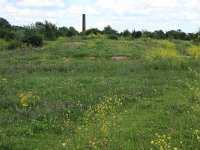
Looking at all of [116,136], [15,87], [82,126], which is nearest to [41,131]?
[82,126]

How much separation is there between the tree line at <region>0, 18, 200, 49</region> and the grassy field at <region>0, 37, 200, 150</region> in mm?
9873

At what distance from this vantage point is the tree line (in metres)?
24.3

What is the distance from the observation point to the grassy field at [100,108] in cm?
607

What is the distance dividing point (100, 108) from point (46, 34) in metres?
25.3

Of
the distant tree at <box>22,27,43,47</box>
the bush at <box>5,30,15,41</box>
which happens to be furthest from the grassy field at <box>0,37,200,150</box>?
the bush at <box>5,30,15,41</box>

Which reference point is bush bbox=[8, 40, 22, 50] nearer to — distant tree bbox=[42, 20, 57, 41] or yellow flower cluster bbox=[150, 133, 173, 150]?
distant tree bbox=[42, 20, 57, 41]

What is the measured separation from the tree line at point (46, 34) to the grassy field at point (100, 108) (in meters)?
9.87

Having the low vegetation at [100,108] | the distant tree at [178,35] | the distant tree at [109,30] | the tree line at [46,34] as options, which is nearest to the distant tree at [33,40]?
the tree line at [46,34]

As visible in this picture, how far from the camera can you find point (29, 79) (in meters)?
11.5

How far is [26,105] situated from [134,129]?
92.3 inches

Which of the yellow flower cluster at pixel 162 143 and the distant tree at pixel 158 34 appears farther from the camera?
the distant tree at pixel 158 34

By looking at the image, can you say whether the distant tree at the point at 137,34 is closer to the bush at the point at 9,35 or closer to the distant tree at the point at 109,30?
the distant tree at the point at 109,30

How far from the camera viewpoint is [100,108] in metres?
7.23

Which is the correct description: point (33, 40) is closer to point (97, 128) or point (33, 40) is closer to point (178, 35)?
point (178, 35)
